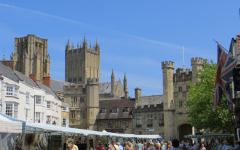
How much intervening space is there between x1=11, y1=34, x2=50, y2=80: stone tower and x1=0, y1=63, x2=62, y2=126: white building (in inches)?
2750

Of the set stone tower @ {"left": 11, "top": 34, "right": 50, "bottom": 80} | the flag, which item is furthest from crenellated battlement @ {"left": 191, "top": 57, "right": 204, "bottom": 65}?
stone tower @ {"left": 11, "top": 34, "right": 50, "bottom": 80}

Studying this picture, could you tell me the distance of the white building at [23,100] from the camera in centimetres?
3700

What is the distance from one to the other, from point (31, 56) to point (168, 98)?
74815 millimetres

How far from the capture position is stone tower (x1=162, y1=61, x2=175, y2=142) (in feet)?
189

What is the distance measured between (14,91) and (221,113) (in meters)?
21.0

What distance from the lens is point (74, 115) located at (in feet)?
218

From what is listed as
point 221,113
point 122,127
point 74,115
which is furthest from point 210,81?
point 74,115

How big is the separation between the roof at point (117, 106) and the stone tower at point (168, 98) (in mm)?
7422

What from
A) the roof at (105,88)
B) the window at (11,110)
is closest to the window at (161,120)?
the window at (11,110)

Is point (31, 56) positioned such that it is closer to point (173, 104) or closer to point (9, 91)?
point (173, 104)

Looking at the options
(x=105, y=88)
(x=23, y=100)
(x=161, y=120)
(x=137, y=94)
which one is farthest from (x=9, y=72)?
(x=105, y=88)

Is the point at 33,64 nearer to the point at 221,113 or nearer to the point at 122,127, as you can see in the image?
the point at 122,127

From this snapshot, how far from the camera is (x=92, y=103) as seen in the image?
65.6m

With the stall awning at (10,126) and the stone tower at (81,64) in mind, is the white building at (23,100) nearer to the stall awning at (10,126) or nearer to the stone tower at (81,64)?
the stall awning at (10,126)
